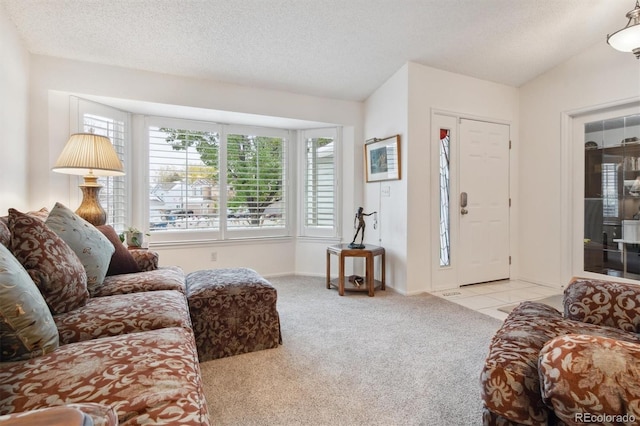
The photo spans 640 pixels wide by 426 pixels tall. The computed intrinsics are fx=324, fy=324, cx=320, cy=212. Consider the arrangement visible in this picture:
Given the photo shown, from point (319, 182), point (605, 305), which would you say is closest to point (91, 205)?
point (319, 182)

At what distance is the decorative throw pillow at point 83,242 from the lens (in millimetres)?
1787

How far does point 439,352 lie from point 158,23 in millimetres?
3296

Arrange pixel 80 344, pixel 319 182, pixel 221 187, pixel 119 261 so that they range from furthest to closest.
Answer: pixel 319 182 < pixel 221 187 < pixel 119 261 < pixel 80 344

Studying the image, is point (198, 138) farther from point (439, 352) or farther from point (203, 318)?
point (439, 352)

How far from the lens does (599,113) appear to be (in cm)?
351

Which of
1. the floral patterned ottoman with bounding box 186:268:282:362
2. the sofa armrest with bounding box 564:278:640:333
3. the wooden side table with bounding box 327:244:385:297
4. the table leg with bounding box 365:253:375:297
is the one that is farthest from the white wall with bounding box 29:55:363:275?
the sofa armrest with bounding box 564:278:640:333

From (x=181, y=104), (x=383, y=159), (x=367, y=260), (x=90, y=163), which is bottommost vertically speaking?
(x=367, y=260)

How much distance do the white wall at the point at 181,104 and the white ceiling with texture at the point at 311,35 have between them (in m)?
0.12

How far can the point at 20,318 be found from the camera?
3.40 ft

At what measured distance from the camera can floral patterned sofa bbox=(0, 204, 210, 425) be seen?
0.85 meters

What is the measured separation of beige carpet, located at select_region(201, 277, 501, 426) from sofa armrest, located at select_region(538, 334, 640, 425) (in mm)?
810

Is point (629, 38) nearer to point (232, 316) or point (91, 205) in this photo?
point (232, 316)

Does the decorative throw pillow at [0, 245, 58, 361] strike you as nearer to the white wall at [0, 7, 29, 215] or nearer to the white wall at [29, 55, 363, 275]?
the white wall at [0, 7, 29, 215]

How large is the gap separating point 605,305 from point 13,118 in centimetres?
398
